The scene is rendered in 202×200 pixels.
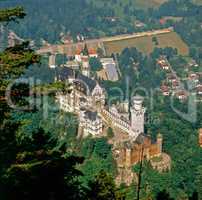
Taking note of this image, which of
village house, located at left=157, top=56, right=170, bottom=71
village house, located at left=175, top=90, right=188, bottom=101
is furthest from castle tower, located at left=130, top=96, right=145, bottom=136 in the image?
village house, located at left=157, top=56, right=170, bottom=71

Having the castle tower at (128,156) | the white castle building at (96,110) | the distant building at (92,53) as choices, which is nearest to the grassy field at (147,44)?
the distant building at (92,53)

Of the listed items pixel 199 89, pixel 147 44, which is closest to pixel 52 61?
pixel 147 44

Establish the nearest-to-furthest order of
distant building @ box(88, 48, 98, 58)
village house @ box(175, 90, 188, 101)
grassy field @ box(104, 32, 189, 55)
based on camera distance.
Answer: village house @ box(175, 90, 188, 101), distant building @ box(88, 48, 98, 58), grassy field @ box(104, 32, 189, 55)

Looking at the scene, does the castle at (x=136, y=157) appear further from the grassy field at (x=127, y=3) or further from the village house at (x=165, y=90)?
the grassy field at (x=127, y=3)

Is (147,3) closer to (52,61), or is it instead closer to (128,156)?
(52,61)

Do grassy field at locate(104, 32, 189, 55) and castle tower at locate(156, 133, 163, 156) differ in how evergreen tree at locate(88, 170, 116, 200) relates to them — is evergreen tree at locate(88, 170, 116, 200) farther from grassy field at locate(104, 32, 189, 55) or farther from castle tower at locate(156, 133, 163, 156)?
grassy field at locate(104, 32, 189, 55)

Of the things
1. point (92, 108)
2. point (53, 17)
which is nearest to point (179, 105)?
point (92, 108)
